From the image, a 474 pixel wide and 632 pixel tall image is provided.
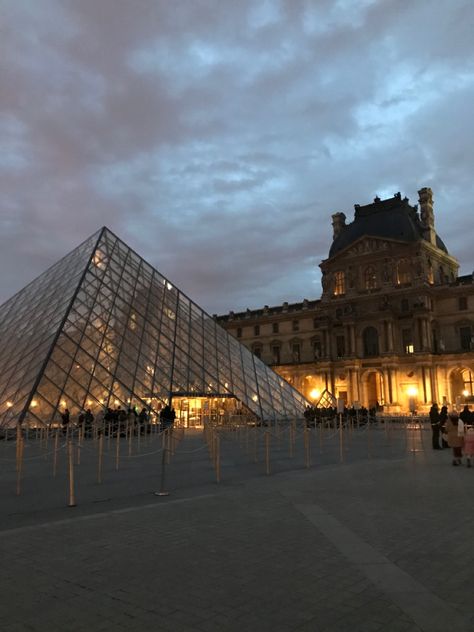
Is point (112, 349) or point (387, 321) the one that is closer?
point (112, 349)

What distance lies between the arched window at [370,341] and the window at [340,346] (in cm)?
215

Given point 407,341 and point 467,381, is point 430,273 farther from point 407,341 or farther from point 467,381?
point 467,381

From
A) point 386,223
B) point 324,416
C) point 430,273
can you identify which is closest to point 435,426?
point 324,416

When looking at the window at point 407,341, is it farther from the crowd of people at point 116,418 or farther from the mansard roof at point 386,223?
the crowd of people at point 116,418

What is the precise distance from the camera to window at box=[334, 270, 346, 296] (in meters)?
53.4

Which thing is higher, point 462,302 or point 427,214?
point 427,214

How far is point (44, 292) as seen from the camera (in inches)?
1171

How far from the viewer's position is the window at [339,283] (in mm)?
53438

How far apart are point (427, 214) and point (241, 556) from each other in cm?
5382

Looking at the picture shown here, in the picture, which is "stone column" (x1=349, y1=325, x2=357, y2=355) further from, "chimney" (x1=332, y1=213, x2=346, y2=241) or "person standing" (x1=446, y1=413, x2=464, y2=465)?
"person standing" (x1=446, y1=413, x2=464, y2=465)

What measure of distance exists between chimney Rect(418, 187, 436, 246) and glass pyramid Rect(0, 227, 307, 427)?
29.7 meters

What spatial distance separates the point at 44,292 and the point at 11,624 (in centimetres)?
2816

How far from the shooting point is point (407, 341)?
160 ft

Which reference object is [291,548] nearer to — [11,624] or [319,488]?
[11,624]
